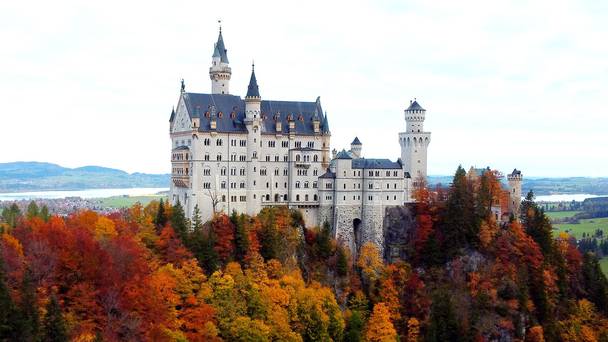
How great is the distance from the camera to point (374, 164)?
320 ft

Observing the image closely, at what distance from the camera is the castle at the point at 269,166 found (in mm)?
90250

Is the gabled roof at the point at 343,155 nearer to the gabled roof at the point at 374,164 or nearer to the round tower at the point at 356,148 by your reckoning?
the gabled roof at the point at 374,164

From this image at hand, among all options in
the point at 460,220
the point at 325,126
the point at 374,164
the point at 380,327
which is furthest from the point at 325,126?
the point at 380,327

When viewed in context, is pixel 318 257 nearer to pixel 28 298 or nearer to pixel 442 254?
pixel 442 254

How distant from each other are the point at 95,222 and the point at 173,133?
696 inches

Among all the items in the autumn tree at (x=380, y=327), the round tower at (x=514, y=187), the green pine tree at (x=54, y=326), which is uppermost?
the round tower at (x=514, y=187)

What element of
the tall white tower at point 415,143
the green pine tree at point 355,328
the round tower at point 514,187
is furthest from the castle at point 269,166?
the round tower at point 514,187

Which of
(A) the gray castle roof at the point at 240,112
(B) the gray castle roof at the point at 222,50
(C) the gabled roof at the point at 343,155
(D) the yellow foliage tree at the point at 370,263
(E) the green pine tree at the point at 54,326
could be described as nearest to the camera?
(E) the green pine tree at the point at 54,326

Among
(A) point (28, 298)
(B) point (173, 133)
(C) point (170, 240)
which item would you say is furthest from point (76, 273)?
(B) point (173, 133)

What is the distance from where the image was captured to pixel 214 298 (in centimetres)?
7556

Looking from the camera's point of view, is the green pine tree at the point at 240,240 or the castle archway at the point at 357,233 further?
the castle archway at the point at 357,233

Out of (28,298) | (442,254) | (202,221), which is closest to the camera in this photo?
(28,298)

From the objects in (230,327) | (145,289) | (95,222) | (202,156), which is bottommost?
(230,327)

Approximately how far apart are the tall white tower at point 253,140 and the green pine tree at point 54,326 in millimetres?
37169
